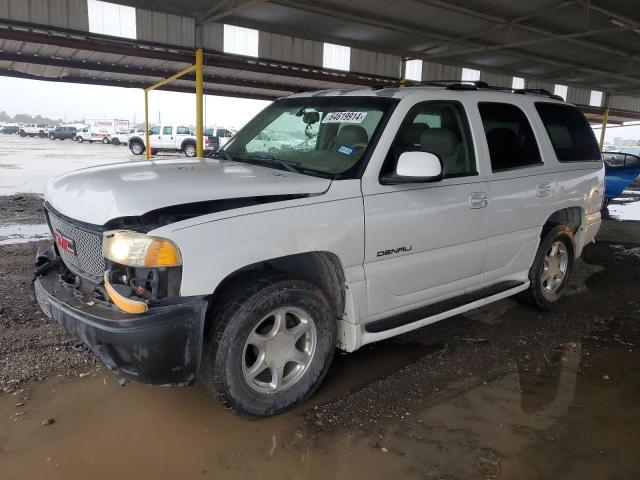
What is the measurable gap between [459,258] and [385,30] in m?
10.4

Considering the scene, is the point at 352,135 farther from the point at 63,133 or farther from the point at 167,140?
the point at 63,133

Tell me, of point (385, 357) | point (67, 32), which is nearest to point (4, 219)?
point (67, 32)

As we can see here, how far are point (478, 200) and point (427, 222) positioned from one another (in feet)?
1.94

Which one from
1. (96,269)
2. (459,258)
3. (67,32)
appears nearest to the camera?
(96,269)

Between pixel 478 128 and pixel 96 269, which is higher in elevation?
pixel 478 128

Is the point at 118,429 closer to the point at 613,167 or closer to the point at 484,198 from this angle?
the point at 484,198

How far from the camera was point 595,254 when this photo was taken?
23.4 feet

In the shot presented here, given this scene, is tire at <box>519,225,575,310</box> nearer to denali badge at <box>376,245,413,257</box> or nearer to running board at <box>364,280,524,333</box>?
running board at <box>364,280,524,333</box>

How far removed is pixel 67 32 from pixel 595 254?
1043 cm

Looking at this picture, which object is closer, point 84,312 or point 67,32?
point 84,312

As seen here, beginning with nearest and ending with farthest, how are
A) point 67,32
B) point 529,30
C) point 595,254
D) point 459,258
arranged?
point 459,258
point 595,254
point 67,32
point 529,30

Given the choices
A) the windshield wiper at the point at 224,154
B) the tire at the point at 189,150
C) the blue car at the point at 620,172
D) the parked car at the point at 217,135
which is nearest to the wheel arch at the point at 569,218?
the windshield wiper at the point at 224,154

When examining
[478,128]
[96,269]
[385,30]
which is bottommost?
[96,269]

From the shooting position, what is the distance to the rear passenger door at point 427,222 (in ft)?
10.1
